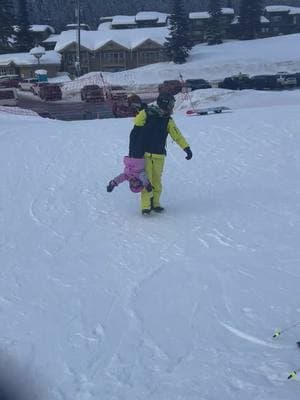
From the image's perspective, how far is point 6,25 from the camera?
6150 cm

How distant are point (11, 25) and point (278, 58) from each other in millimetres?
32780

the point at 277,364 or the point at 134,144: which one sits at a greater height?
the point at 134,144

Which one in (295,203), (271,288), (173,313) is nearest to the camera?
(173,313)

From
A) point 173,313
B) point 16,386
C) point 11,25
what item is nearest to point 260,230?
point 173,313

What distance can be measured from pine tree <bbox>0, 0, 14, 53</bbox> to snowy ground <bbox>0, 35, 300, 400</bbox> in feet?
190

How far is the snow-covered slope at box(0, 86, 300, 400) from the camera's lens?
3.14 metres

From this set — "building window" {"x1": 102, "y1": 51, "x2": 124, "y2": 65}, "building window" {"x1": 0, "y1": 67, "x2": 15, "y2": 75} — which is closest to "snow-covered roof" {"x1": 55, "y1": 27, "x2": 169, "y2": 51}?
"building window" {"x1": 102, "y1": 51, "x2": 124, "y2": 65}

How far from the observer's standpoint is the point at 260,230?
5641 mm

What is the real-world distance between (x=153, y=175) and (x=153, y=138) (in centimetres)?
48

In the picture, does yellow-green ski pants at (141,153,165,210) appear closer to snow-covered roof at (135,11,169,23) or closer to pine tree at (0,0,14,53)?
pine tree at (0,0,14,53)

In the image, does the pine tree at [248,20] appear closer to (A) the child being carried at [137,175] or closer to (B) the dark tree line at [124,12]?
(B) the dark tree line at [124,12]

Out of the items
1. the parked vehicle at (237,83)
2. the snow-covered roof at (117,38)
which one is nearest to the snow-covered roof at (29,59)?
the snow-covered roof at (117,38)

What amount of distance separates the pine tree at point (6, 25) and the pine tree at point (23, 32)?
96cm

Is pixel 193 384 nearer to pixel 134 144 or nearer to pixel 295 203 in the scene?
pixel 134 144
